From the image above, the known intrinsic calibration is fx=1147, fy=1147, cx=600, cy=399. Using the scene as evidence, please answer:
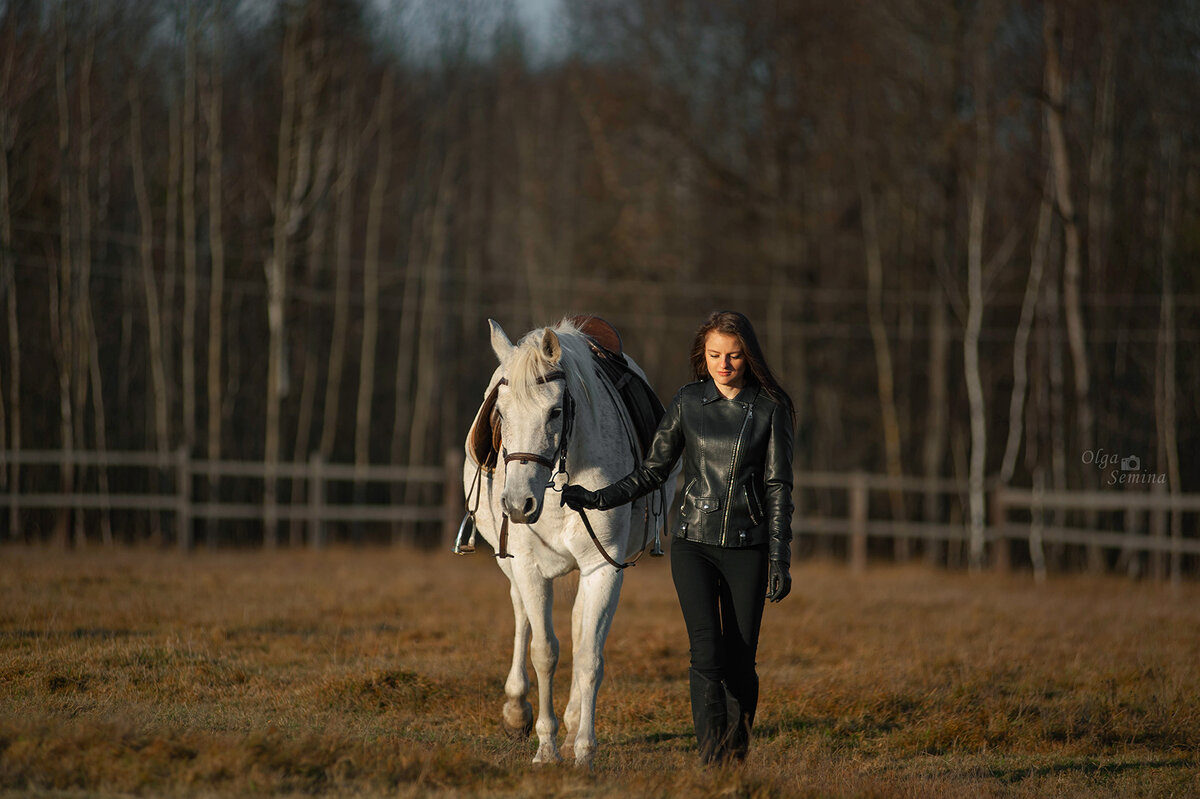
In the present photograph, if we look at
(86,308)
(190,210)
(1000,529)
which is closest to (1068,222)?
(1000,529)

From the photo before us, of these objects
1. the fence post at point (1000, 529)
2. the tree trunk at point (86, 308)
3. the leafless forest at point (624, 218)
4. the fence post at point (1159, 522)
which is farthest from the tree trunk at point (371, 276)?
the fence post at point (1159, 522)

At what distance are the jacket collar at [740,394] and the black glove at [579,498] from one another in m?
0.63

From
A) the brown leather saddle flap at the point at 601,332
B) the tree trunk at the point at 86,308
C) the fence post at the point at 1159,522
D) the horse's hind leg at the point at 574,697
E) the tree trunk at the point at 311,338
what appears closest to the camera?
the horse's hind leg at the point at 574,697

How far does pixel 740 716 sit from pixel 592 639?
0.75 m

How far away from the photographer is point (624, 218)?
22484mm

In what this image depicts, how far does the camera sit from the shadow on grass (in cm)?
539

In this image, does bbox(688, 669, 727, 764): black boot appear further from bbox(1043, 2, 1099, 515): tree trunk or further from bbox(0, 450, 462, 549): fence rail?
bbox(1043, 2, 1099, 515): tree trunk

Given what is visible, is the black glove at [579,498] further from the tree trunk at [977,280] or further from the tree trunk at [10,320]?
the tree trunk at [977,280]

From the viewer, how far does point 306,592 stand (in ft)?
36.1

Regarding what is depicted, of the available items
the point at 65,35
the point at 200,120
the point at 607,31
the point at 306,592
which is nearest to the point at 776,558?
the point at 306,592

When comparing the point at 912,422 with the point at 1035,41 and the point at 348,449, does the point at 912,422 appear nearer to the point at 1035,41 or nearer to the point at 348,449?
the point at 1035,41

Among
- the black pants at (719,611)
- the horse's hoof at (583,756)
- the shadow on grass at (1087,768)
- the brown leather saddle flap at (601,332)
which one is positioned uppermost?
the brown leather saddle flap at (601,332)

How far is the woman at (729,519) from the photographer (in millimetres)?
4547

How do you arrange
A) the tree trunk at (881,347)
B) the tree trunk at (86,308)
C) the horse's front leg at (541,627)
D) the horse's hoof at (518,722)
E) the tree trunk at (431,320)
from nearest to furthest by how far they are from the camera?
the horse's front leg at (541,627) < the horse's hoof at (518,722) < the tree trunk at (86,308) < the tree trunk at (881,347) < the tree trunk at (431,320)
